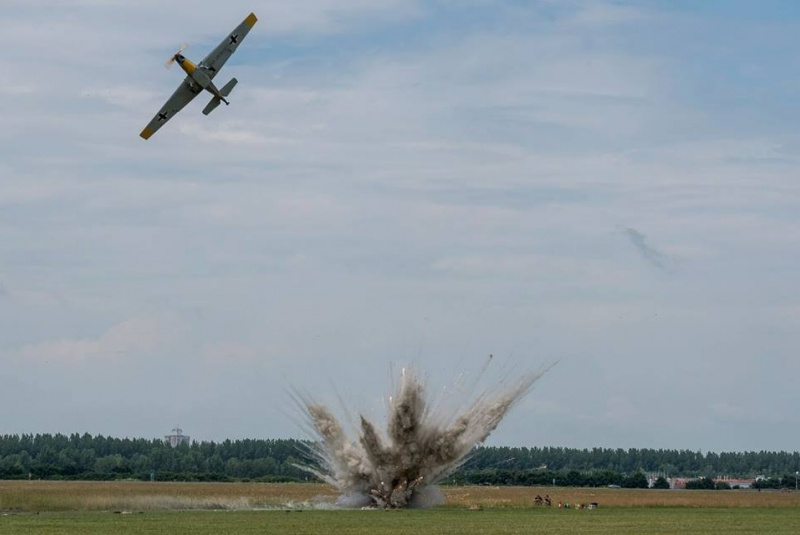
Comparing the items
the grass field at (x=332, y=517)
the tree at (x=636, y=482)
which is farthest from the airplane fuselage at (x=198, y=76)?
the tree at (x=636, y=482)

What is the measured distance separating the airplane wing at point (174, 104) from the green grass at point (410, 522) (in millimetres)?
19281

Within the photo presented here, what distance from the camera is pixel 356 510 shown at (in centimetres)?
6303

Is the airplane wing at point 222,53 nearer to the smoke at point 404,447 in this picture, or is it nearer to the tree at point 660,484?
the smoke at point 404,447

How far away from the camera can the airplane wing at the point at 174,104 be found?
64.7m

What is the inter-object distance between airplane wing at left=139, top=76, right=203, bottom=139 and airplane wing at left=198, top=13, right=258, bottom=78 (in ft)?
3.65

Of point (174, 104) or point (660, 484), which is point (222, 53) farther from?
point (660, 484)

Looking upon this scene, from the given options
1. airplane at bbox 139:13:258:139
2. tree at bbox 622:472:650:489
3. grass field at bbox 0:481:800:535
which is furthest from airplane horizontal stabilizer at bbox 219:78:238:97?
tree at bbox 622:472:650:489

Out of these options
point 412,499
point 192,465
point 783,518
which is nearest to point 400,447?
point 412,499

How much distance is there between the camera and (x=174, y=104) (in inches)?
2589

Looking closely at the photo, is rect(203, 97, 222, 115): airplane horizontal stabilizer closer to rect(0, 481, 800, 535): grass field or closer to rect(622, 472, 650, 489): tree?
rect(0, 481, 800, 535): grass field

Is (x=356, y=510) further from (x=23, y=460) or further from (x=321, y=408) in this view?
(x=23, y=460)

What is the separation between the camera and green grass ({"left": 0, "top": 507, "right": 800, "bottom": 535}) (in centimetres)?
4625

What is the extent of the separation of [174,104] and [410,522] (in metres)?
25.5

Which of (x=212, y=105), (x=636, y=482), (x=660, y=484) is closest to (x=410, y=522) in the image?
(x=212, y=105)
